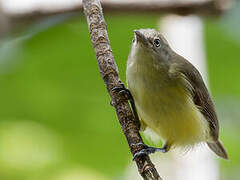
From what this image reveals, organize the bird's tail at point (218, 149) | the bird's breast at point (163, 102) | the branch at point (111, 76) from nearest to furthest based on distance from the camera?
the branch at point (111, 76), the bird's breast at point (163, 102), the bird's tail at point (218, 149)

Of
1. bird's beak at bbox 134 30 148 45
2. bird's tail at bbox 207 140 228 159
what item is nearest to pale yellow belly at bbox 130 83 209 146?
bird's beak at bbox 134 30 148 45

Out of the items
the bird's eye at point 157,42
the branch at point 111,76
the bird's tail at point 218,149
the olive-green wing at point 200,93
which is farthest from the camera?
the bird's tail at point 218,149

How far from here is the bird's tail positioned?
16.0 ft

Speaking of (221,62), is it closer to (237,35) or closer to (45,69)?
(237,35)

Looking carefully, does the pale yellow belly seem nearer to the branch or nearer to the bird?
the bird

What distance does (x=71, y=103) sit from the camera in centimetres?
443

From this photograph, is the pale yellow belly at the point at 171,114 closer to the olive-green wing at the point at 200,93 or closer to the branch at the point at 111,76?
the olive-green wing at the point at 200,93

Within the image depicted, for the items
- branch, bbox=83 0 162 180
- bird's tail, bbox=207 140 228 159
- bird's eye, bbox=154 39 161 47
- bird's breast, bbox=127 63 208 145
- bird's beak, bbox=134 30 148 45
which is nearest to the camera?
branch, bbox=83 0 162 180

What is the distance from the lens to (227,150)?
16.3 feet

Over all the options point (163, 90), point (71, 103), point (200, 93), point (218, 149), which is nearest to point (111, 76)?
point (163, 90)

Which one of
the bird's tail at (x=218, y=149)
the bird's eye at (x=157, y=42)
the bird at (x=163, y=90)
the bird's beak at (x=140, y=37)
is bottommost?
the bird's tail at (x=218, y=149)

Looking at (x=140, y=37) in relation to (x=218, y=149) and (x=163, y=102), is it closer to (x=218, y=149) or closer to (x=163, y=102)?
(x=163, y=102)

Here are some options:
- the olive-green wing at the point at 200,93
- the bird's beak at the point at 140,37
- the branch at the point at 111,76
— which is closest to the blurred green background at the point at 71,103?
the olive-green wing at the point at 200,93

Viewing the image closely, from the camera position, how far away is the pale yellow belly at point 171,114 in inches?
159
